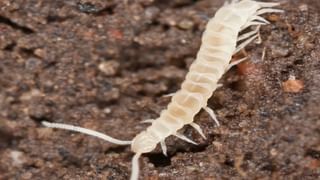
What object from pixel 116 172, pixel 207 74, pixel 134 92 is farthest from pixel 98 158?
pixel 207 74

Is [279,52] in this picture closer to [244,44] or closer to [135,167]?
[244,44]

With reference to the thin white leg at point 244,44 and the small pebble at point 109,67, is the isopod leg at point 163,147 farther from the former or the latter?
the thin white leg at point 244,44

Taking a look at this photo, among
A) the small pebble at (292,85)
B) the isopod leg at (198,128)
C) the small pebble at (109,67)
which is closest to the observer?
the small pebble at (292,85)

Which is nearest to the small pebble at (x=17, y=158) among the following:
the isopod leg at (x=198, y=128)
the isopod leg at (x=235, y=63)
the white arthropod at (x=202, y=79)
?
the white arthropod at (x=202, y=79)

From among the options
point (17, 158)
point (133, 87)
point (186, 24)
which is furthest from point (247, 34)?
point (17, 158)

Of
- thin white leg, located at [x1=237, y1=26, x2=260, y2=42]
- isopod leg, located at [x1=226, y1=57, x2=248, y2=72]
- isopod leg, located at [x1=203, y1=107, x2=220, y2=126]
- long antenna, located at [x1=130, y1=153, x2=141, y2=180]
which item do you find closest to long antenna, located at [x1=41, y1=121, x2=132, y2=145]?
long antenna, located at [x1=130, y1=153, x2=141, y2=180]

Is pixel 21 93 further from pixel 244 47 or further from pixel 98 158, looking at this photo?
pixel 244 47

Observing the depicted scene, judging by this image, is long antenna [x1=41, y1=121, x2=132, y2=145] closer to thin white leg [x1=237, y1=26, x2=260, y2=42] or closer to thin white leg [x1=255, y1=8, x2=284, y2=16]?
thin white leg [x1=237, y1=26, x2=260, y2=42]
